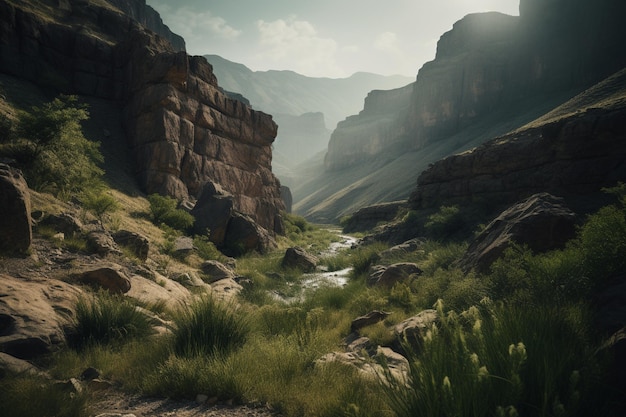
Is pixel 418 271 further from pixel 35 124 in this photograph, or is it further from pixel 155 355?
pixel 35 124

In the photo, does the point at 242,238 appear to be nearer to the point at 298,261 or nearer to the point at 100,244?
the point at 298,261

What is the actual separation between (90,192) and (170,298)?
7.30 meters

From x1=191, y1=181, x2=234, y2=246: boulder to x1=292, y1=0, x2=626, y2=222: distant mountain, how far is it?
193 feet

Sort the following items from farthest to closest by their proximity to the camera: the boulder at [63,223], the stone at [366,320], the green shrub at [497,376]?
1. the boulder at [63,223]
2. the stone at [366,320]
3. the green shrub at [497,376]

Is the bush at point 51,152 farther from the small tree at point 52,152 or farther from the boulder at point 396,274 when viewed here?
the boulder at point 396,274

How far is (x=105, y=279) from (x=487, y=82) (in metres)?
121

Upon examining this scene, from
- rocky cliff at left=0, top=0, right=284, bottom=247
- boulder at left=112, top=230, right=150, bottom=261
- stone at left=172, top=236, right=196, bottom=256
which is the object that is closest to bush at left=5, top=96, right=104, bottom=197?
boulder at left=112, top=230, right=150, bottom=261

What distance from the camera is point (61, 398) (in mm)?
3252

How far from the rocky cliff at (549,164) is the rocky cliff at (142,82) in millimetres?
17757

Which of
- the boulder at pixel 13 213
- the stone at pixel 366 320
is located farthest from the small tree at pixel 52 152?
the stone at pixel 366 320

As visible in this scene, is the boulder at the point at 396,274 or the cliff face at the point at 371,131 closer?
the boulder at the point at 396,274

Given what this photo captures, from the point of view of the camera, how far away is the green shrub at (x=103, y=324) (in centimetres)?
512

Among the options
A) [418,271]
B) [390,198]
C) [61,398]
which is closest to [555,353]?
[61,398]

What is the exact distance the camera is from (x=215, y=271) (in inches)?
546
